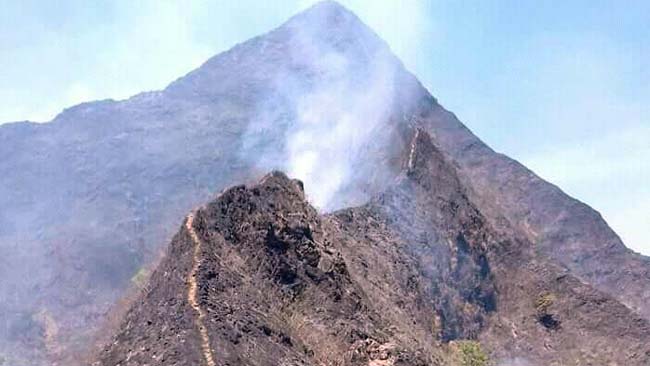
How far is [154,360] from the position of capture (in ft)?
92.3

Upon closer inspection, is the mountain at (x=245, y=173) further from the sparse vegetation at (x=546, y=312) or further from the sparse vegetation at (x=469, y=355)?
the sparse vegetation at (x=469, y=355)

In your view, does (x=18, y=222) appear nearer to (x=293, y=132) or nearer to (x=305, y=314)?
(x=293, y=132)

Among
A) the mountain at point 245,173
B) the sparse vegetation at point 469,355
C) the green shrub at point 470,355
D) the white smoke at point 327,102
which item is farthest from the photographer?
the white smoke at point 327,102

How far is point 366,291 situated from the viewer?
42625 mm

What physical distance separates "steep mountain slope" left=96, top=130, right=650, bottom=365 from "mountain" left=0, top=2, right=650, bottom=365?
24.1 inches

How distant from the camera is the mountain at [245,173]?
79375mm

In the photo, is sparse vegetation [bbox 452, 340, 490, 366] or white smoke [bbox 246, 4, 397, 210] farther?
white smoke [bbox 246, 4, 397, 210]

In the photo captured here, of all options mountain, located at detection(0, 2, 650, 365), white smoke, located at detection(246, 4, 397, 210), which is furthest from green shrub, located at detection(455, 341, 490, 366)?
white smoke, located at detection(246, 4, 397, 210)

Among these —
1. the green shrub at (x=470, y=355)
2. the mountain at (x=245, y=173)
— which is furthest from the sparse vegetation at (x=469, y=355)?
the mountain at (x=245, y=173)

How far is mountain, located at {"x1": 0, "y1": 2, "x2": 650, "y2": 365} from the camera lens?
79.4 m

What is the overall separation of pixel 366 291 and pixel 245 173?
6642 cm

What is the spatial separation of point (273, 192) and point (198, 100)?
90.1 m

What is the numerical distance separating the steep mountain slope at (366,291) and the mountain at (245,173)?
612 millimetres

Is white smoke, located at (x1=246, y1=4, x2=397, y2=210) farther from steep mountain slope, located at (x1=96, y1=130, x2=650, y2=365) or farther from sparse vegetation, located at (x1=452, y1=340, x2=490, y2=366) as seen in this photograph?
sparse vegetation, located at (x1=452, y1=340, x2=490, y2=366)
